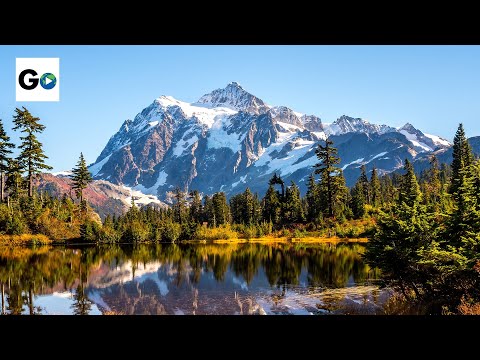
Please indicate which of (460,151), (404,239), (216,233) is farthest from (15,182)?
(460,151)

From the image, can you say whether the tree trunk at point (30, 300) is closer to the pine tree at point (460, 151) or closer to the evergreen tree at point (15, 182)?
the evergreen tree at point (15, 182)

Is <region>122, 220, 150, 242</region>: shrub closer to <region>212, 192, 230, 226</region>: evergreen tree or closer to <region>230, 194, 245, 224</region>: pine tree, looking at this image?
<region>212, 192, 230, 226</region>: evergreen tree

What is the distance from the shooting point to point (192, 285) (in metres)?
24.6

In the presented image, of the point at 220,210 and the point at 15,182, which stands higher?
the point at 15,182

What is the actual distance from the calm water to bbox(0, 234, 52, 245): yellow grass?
10433 millimetres

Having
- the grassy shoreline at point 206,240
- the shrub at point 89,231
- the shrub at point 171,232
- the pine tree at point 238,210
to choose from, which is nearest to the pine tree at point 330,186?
the grassy shoreline at point 206,240

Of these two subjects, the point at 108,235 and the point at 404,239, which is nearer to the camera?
the point at 404,239

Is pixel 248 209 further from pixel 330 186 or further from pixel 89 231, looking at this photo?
pixel 89 231

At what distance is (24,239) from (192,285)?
→ 2938 cm

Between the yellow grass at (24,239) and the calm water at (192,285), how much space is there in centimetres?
1043

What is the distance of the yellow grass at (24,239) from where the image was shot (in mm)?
45031
